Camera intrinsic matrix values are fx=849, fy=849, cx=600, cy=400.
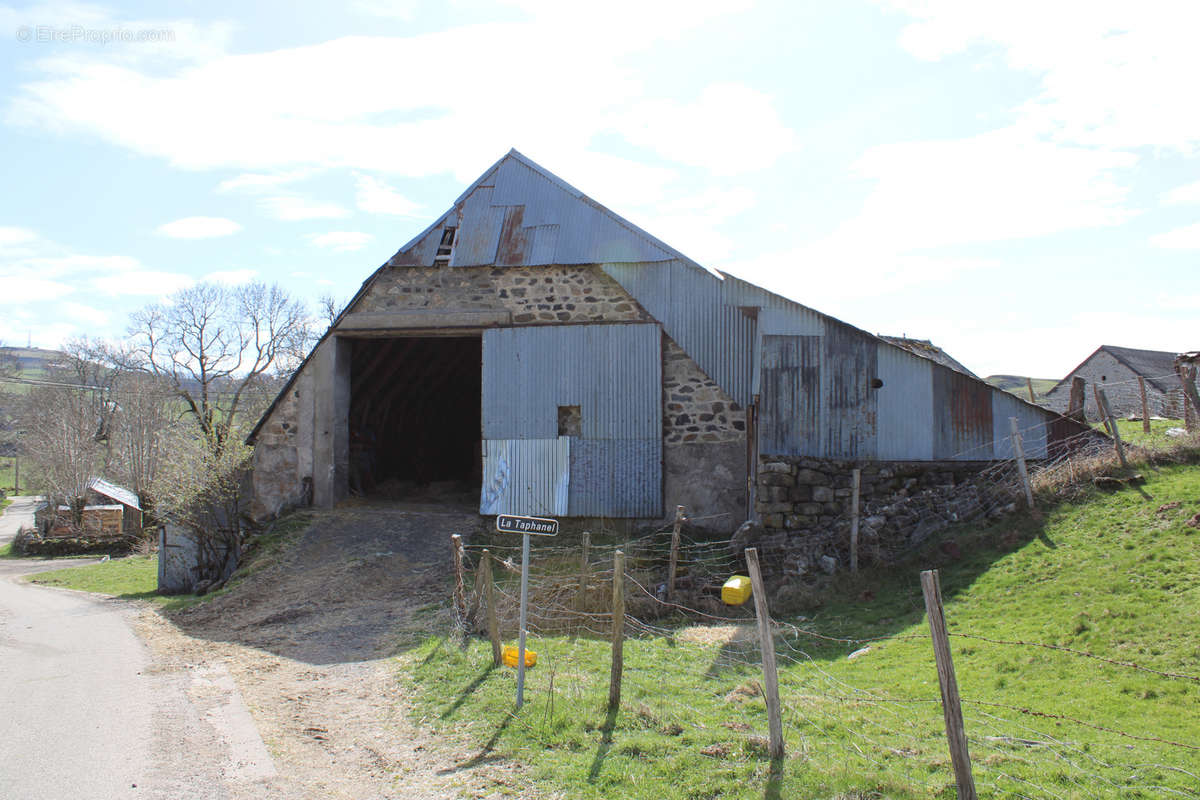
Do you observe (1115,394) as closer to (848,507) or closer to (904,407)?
(904,407)

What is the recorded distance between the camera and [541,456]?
1648 centimetres

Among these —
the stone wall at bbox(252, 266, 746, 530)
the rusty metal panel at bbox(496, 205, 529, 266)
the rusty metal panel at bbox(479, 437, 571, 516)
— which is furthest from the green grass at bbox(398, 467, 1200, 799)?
the rusty metal panel at bbox(496, 205, 529, 266)

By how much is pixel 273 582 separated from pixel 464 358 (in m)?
9.82

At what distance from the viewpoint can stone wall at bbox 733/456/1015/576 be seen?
12.9m

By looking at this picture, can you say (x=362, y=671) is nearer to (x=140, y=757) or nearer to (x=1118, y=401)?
(x=140, y=757)

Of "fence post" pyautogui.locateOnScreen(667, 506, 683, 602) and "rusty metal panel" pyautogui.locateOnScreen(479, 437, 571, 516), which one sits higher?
"rusty metal panel" pyautogui.locateOnScreen(479, 437, 571, 516)

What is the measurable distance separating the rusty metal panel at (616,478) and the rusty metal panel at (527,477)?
218 mm

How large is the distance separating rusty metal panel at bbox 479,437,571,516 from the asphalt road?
6683 mm

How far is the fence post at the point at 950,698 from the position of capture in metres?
4.88

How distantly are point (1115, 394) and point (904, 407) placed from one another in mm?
29374

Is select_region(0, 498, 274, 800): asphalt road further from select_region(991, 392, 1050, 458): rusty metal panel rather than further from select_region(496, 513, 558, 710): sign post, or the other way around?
select_region(991, 392, 1050, 458): rusty metal panel

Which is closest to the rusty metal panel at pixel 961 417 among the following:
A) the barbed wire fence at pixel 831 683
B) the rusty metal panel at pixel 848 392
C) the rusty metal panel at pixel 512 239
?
the barbed wire fence at pixel 831 683

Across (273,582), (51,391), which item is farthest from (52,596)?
(51,391)

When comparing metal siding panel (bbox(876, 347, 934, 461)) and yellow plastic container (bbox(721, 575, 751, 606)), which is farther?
metal siding panel (bbox(876, 347, 934, 461))
